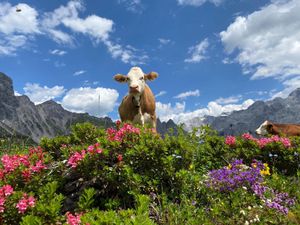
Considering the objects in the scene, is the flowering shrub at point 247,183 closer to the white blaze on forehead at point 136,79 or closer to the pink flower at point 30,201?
the pink flower at point 30,201

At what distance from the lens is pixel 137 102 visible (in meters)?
14.9

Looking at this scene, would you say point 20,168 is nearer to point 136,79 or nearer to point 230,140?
point 230,140

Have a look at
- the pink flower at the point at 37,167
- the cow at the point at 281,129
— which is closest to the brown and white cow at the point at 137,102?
the pink flower at the point at 37,167

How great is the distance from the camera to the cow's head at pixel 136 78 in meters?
14.7

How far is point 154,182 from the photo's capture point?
6.21 metres

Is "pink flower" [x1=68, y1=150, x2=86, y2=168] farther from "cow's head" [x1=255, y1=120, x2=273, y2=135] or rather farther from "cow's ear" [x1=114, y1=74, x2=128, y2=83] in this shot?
"cow's head" [x1=255, y1=120, x2=273, y2=135]

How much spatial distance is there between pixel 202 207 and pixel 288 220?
144cm

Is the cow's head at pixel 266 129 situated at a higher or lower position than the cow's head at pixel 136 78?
lower

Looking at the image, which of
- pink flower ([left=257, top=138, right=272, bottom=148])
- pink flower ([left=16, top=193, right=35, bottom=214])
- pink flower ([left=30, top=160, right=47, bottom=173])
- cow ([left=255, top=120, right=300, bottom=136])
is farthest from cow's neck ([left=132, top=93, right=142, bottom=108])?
cow ([left=255, top=120, right=300, bottom=136])

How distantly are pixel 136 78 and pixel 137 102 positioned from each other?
125 centimetres

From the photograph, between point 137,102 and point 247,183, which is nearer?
point 247,183

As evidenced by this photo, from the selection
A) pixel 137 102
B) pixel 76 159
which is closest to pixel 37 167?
pixel 76 159

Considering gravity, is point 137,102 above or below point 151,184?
above

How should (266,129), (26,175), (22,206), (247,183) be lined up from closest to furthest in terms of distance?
(22,206) → (26,175) → (247,183) → (266,129)
